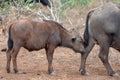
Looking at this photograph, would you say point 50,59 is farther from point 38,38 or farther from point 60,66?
point 60,66

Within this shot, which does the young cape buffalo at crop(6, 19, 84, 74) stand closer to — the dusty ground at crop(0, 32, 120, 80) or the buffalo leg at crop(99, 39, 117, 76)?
the dusty ground at crop(0, 32, 120, 80)

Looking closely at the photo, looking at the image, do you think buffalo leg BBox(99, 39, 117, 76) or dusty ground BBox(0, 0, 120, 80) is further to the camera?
buffalo leg BBox(99, 39, 117, 76)

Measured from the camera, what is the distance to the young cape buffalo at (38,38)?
861 cm

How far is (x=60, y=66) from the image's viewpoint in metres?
9.78

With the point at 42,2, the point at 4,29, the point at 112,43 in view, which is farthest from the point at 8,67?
the point at 42,2

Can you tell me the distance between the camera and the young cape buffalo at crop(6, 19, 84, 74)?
8609 millimetres

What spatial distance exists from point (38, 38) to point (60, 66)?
4.23 ft

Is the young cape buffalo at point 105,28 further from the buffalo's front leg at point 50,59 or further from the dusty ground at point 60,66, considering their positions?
the buffalo's front leg at point 50,59

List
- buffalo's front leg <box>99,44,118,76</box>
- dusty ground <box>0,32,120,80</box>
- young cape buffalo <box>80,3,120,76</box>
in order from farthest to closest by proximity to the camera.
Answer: buffalo's front leg <box>99,44,118,76</box> → young cape buffalo <box>80,3,120,76</box> → dusty ground <box>0,32,120,80</box>

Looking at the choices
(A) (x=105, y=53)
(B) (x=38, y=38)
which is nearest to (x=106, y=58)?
(A) (x=105, y=53)

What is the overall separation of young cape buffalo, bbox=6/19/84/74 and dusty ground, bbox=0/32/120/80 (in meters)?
0.32

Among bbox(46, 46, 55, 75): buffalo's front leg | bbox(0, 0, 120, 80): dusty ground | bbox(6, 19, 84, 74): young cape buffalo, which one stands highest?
bbox(6, 19, 84, 74): young cape buffalo

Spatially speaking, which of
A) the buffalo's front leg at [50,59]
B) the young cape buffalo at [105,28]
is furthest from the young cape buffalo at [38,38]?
the young cape buffalo at [105,28]

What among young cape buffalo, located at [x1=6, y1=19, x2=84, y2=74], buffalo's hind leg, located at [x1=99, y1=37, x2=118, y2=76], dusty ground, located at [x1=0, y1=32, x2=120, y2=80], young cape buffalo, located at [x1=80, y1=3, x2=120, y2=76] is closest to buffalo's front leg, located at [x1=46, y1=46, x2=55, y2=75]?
young cape buffalo, located at [x1=6, y1=19, x2=84, y2=74]
